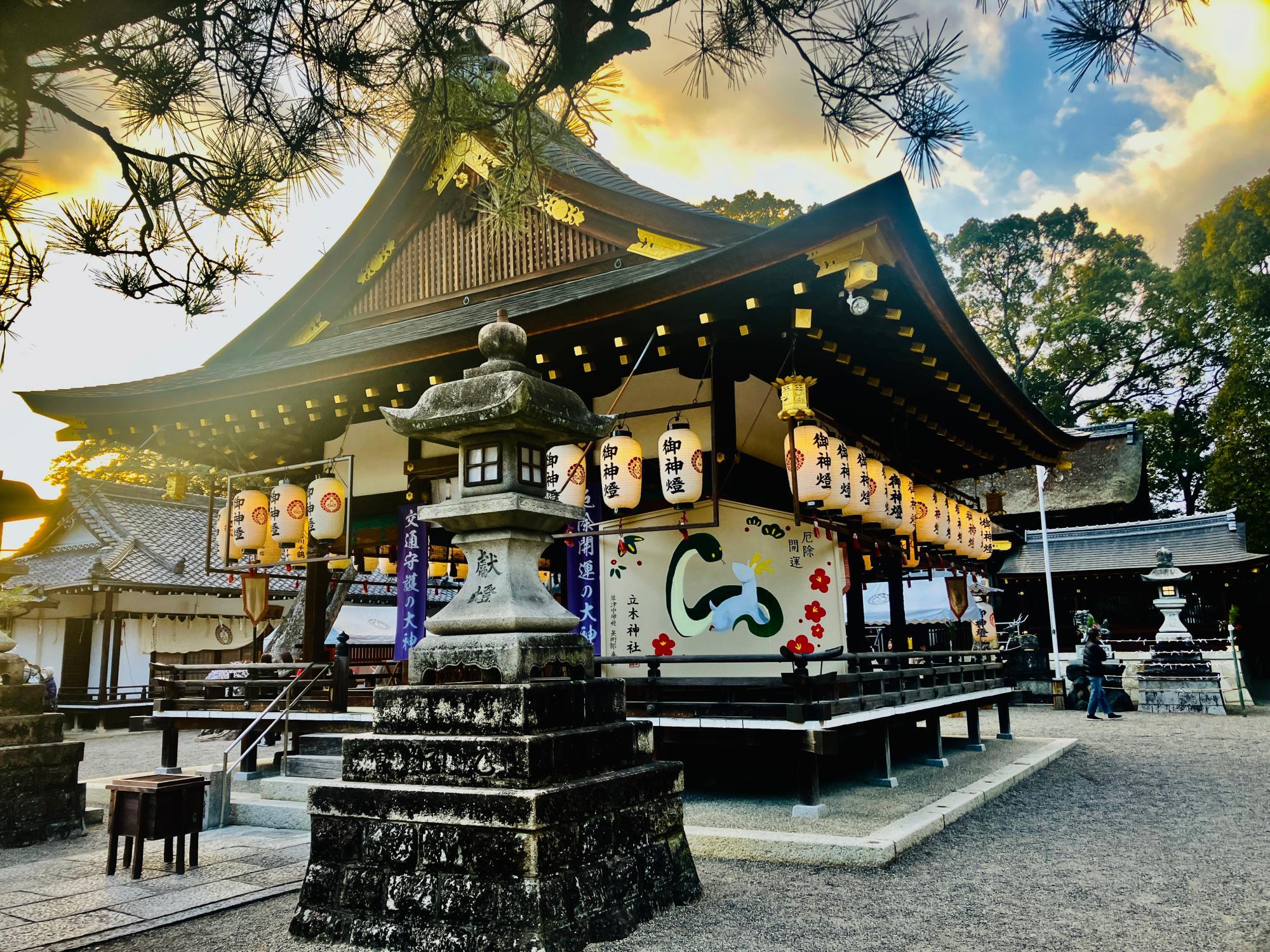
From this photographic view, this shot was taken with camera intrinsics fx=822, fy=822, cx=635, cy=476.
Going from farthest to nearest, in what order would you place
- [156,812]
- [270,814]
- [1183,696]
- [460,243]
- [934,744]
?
[1183,696]
[460,243]
[934,744]
[270,814]
[156,812]

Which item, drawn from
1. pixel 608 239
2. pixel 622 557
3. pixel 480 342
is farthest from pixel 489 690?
pixel 608 239

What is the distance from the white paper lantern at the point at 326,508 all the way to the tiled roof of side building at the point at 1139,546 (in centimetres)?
2099

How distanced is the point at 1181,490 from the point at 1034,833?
1361 inches

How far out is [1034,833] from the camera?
6.43 m

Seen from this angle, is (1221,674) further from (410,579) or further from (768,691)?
(410,579)

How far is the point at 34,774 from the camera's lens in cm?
713

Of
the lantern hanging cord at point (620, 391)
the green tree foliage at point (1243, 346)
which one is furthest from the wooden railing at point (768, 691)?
the green tree foliage at point (1243, 346)

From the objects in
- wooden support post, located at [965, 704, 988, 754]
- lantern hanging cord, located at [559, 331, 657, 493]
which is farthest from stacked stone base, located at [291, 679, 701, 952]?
wooden support post, located at [965, 704, 988, 754]

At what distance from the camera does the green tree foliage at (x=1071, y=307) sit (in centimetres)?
3316

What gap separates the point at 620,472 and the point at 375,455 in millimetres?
4083

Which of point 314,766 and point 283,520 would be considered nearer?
point 314,766

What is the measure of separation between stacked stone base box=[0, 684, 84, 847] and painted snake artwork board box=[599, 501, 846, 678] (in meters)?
4.98

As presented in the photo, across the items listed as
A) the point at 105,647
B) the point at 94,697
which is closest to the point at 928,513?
the point at 105,647

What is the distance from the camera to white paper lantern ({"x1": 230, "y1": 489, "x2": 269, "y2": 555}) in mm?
9469
